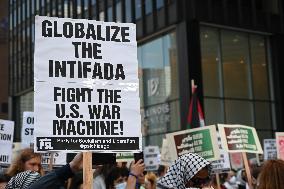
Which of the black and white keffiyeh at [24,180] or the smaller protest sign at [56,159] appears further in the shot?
the smaller protest sign at [56,159]

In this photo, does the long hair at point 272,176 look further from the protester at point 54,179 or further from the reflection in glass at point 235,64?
the reflection in glass at point 235,64

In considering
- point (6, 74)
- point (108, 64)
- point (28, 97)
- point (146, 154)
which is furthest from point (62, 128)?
point (6, 74)

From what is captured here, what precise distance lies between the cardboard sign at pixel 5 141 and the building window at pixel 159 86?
16.7m

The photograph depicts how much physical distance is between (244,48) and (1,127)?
20217mm

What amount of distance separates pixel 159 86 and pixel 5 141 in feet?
59.5

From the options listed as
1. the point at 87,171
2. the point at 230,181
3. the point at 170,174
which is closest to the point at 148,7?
the point at 230,181

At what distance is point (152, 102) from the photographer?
27391 mm

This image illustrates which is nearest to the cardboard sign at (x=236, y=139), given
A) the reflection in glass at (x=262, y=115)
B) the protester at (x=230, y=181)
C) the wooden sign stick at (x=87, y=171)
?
the protester at (x=230, y=181)

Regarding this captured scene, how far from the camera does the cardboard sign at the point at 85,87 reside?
4.89 metres

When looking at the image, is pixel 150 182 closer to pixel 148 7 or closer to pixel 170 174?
pixel 170 174

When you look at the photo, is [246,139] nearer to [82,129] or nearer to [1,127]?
[1,127]

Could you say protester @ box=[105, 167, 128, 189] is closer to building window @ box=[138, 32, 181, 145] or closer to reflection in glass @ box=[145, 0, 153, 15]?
building window @ box=[138, 32, 181, 145]

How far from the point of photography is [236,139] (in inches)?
356

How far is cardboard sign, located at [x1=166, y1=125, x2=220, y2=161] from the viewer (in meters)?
9.01
